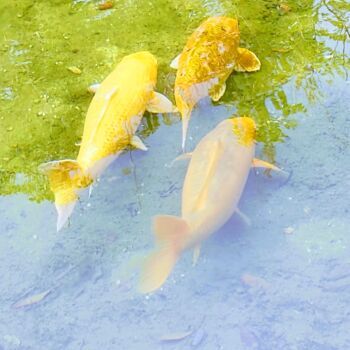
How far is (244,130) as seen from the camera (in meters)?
3.55

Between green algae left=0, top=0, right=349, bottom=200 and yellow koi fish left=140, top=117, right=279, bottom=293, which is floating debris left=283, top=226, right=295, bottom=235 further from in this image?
green algae left=0, top=0, right=349, bottom=200

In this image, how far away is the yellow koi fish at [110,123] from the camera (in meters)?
3.33

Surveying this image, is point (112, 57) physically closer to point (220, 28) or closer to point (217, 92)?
point (220, 28)

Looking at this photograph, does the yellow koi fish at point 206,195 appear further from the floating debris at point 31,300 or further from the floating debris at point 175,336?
the floating debris at point 31,300

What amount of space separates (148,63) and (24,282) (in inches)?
63.9

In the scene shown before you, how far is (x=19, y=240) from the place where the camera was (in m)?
3.37

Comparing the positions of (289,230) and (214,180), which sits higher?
(214,180)

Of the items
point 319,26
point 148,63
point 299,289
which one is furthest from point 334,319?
point 319,26

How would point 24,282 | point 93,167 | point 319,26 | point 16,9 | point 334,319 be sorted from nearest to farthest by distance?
point 334,319, point 24,282, point 93,167, point 319,26, point 16,9

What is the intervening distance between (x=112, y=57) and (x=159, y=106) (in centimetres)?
77

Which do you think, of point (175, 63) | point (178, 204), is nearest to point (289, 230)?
point (178, 204)

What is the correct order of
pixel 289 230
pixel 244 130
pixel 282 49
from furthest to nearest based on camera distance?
pixel 282 49, pixel 244 130, pixel 289 230

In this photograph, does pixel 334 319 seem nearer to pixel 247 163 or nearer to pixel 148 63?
pixel 247 163

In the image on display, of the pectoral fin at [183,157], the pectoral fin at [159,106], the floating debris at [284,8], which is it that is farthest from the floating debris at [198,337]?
the floating debris at [284,8]
